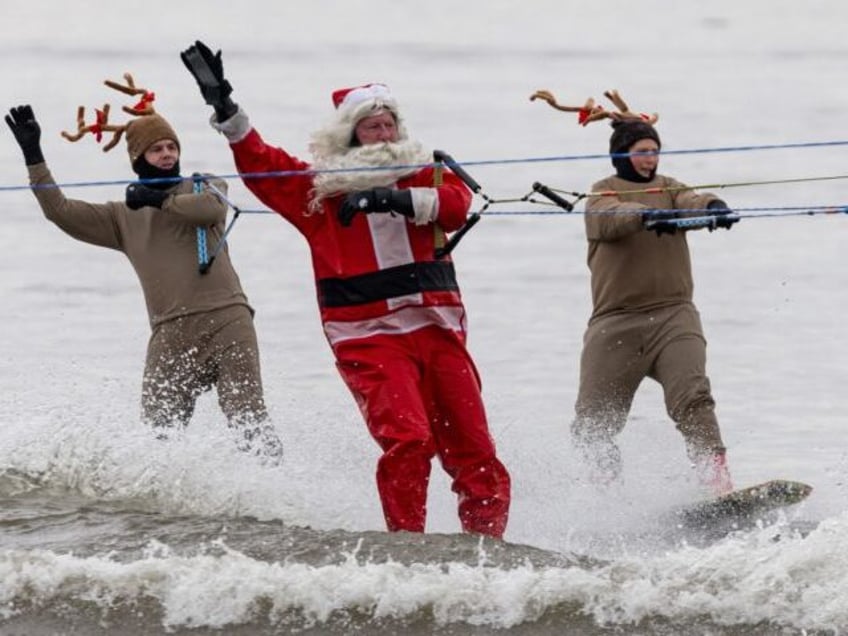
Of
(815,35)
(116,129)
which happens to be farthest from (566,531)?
(815,35)

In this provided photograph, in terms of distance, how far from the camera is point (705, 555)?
25.1 ft

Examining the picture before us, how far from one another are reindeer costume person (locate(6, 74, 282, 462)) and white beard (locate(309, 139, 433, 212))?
44.0 inches

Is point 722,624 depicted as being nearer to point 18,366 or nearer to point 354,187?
point 354,187

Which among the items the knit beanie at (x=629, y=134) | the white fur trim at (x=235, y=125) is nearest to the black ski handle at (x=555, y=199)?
the white fur trim at (x=235, y=125)

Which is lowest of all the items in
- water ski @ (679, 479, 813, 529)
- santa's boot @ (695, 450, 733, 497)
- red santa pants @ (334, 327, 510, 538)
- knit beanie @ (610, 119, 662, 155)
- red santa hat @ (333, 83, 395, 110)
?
water ski @ (679, 479, 813, 529)

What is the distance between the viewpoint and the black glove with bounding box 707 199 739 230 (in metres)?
9.29

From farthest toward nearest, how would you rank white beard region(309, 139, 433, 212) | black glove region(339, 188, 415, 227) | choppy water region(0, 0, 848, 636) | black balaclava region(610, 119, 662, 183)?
black balaclava region(610, 119, 662, 183) → white beard region(309, 139, 433, 212) → black glove region(339, 188, 415, 227) → choppy water region(0, 0, 848, 636)

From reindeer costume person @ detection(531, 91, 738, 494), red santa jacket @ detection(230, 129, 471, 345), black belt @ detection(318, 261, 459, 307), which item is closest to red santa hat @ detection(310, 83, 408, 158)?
red santa jacket @ detection(230, 129, 471, 345)

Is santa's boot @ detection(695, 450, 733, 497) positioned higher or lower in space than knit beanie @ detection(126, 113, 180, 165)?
lower

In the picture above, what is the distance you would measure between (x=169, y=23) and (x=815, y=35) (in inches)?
383

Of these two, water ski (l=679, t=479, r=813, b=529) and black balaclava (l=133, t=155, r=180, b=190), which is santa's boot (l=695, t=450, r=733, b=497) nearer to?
water ski (l=679, t=479, r=813, b=529)

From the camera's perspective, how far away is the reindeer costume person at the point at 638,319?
9812mm

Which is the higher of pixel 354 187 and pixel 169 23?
pixel 169 23

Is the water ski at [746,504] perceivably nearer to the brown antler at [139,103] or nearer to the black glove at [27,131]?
the brown antler at [139,103]
